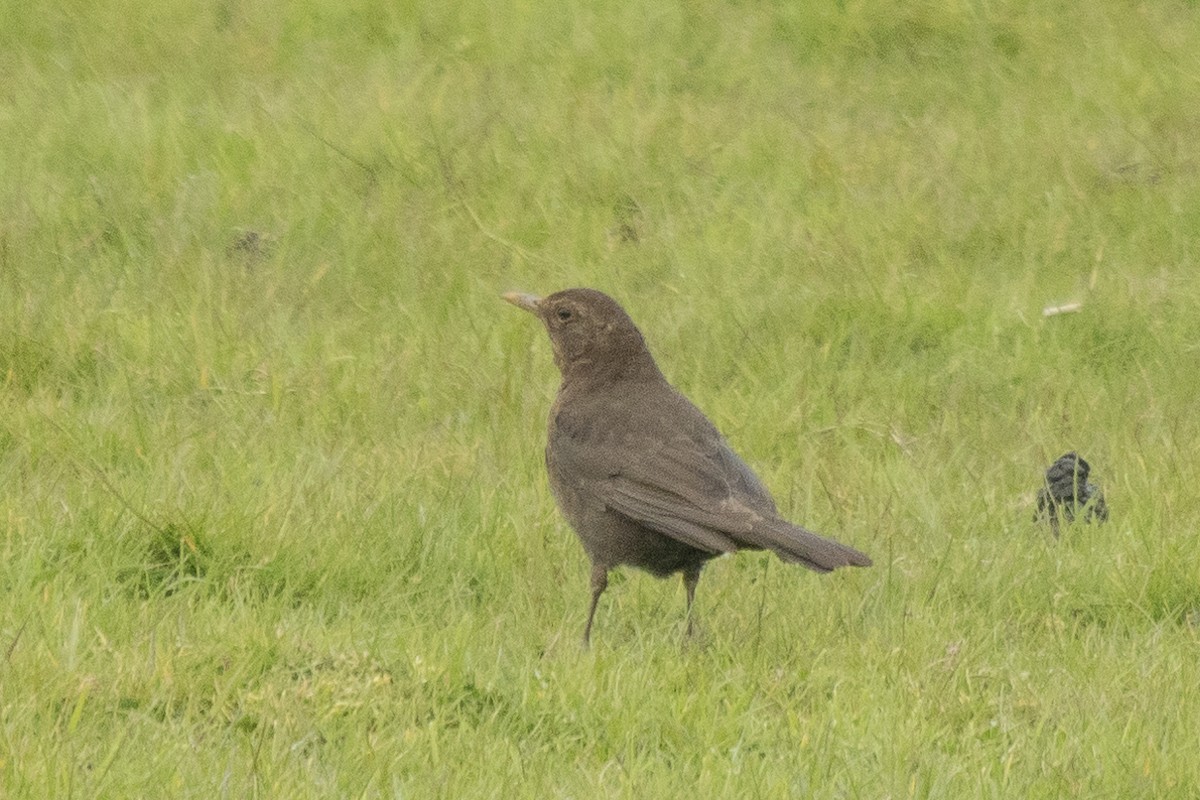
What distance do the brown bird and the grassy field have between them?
26 centimetres

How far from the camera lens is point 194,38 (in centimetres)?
1020

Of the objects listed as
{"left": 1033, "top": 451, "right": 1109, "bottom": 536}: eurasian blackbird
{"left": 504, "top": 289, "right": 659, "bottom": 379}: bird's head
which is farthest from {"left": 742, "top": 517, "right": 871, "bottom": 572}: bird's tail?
{"left": 1033, "top": 451, "right": 1109, "bottom": 536}: eurasian blackbird

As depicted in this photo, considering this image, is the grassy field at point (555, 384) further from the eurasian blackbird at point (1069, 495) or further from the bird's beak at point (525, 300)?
the bird's beak at point (525, 300)

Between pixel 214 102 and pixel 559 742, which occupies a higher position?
pixel 214 102

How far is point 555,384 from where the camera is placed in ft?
23.6

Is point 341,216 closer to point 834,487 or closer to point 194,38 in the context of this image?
point 194,38

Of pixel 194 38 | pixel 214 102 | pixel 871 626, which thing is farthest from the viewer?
pixel 194 38

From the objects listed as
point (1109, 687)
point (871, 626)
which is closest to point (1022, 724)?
point (1109, 687)

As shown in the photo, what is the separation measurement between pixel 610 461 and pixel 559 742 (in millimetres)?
1242

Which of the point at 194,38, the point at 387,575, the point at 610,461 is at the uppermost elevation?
the point at 194,38

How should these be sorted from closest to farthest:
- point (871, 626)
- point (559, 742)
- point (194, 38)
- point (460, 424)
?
1. point (559, 742)
2. point (871, 626)
3. point (460, 424)
4. point (194, 38)

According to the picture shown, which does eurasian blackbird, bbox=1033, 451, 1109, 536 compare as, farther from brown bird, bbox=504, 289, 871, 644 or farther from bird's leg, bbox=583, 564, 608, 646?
bird's leg, bbox=583, 564, 608, 646

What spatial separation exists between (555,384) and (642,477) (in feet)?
6.59

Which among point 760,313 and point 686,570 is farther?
point 760,313
